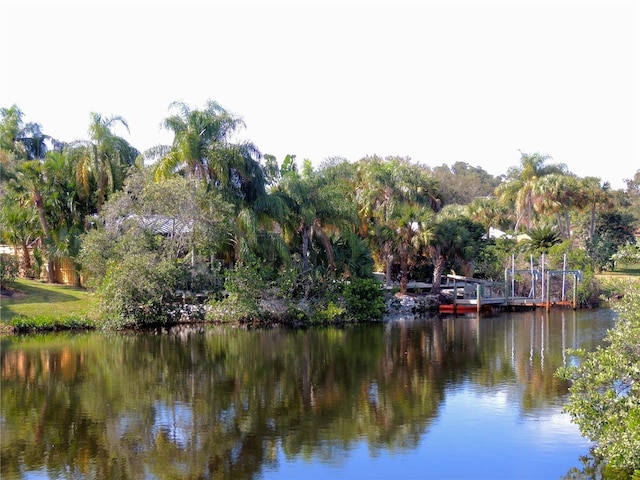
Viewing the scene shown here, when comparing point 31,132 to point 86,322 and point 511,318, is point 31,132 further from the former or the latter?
point 511,318

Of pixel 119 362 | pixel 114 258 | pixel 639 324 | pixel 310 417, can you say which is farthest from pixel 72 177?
pixel 639 324

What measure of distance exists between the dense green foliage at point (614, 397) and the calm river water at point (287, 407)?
3.32ft

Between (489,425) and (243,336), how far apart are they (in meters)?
15.5

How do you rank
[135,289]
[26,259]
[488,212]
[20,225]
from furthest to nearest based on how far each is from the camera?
Result: [488,212] < [26,259] < [20,225] < [135,289]

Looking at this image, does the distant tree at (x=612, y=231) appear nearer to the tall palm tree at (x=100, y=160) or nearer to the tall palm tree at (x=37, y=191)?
the tall palm tree at (x=100, y=160)

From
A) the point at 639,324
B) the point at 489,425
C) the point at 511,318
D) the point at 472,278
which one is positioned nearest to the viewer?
the point at 639,324

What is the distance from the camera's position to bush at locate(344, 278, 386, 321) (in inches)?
1366

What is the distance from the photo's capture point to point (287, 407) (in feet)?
58.6

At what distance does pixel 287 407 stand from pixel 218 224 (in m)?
15.4

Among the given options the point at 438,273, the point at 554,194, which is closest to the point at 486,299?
the point at 438,273

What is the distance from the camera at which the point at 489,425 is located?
1603 centimetres

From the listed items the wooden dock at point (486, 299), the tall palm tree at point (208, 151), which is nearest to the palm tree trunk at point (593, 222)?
the wooden dock at point (486, 299)

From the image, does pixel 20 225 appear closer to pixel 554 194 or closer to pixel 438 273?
pixel 438 273

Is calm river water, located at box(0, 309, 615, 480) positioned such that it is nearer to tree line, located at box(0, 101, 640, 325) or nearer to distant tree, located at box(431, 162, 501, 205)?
tree line, located at box(0, 101, 640, 325)
